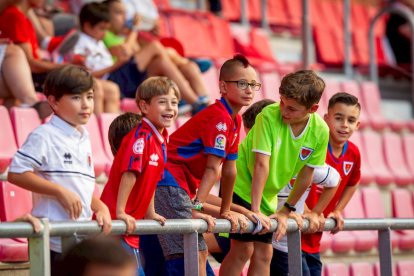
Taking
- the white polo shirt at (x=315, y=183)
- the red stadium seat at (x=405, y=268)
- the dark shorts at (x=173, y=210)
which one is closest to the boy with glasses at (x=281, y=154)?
the white polo shirt at (x=315, y=183)

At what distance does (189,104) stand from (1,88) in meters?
1.39

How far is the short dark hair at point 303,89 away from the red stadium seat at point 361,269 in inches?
95.3

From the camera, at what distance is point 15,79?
262 inches

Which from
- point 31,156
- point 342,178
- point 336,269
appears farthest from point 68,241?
point 336,269

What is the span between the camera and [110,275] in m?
2.48

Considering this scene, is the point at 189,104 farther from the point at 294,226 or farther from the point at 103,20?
the point at 294,226

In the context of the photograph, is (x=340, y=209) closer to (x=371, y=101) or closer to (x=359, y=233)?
(x=359, y=233)

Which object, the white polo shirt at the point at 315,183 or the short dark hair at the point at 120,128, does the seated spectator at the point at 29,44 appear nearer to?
the white polo shirt at the point at 315,183

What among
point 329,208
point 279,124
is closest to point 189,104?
point 329,208

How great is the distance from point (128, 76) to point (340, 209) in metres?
2.51

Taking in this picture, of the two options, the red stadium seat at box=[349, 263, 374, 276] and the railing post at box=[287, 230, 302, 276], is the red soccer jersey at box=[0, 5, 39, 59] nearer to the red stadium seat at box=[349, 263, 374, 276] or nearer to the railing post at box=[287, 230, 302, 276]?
the red stadium seat at box=[349, 263, 374, 276]

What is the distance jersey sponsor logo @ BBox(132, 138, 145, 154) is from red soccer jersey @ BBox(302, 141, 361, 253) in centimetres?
141

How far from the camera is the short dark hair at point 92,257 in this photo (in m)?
2.48

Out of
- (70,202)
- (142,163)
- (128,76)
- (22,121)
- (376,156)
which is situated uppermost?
(128,76)
